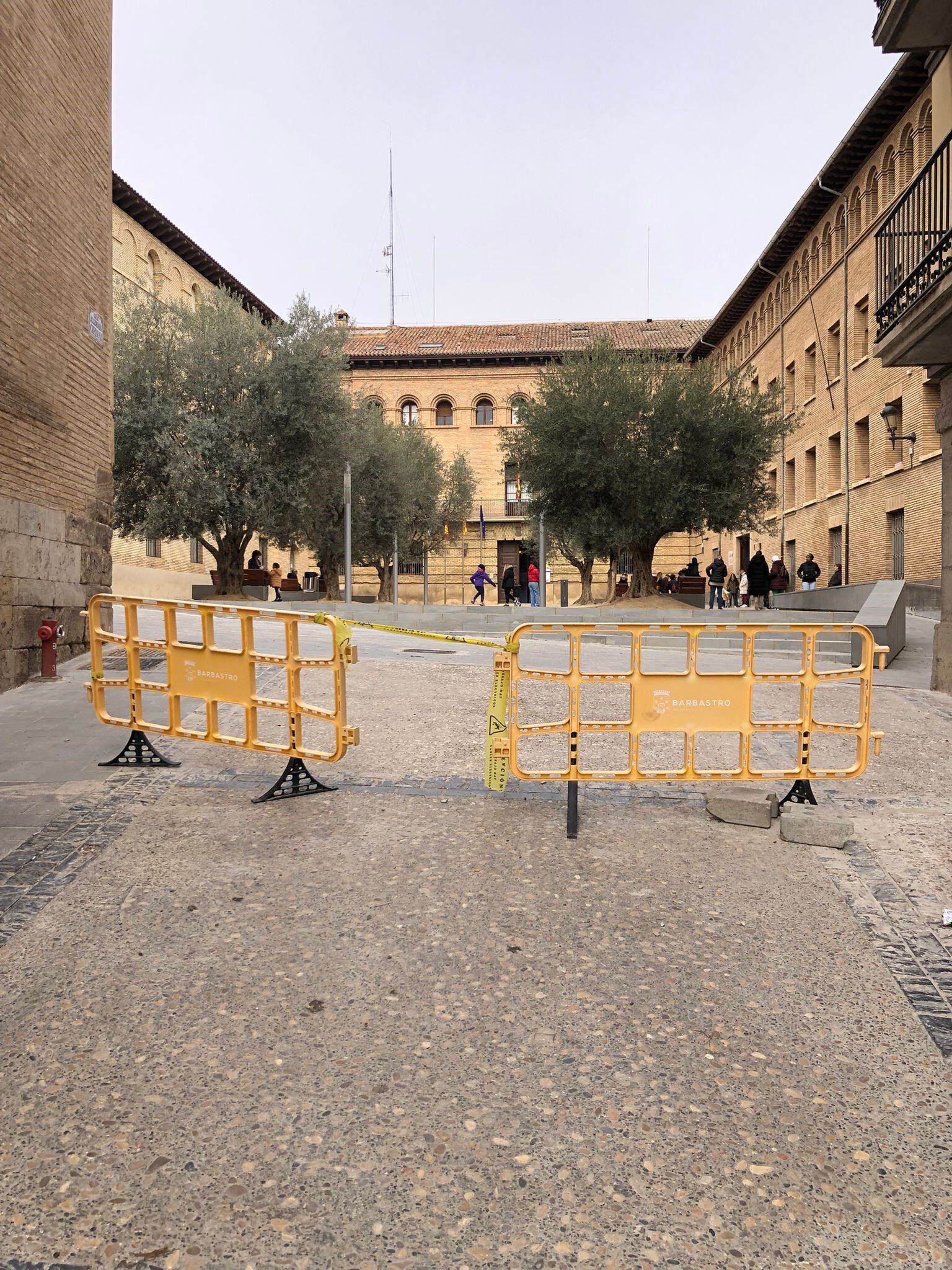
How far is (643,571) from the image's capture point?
2527 cm

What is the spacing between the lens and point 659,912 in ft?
12.9

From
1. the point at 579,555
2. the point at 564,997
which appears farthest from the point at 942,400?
the point at 579,555

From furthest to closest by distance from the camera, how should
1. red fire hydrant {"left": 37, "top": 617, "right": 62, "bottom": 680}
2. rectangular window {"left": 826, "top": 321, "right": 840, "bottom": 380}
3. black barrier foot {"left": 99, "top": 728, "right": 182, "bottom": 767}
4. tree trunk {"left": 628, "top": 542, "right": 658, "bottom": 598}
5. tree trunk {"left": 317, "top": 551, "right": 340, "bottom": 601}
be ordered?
tree trunk {"left": 317, "top": 551, "right": 340, "bottom": 601} < rectangular window {"left": 826, "top": 321, "right": 840, "bottom": 380} < tree trunk {"left": 628, "top": 542, "right": 658, "bottom": 598} < red fire hydrant {"left": 37, "top": 617, "right": 62, "bottom": 680} < black barrier foot {"left": 99, "top": 728, "right": 182, "bottom": 767}

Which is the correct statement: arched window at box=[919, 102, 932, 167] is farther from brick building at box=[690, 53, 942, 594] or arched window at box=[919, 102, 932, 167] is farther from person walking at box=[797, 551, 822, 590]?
person walking at box=[797, 551, 822, 590]

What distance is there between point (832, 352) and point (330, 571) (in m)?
18.5

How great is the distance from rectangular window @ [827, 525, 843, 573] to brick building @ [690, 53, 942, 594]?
0.04 m

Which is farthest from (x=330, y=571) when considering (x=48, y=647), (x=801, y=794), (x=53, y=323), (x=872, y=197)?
(x=801, y=794)

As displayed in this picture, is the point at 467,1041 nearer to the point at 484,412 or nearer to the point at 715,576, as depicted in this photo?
the point at 715,576

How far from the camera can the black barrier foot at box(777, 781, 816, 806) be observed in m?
5.63

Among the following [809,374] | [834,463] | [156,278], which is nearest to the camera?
[834,463]

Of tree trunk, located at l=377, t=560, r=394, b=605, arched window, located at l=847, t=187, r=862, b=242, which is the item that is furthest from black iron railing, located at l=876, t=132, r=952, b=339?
tree trunk, located at l=377, t=560, r=394, b=605

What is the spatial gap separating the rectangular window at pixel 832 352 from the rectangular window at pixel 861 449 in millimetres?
2573

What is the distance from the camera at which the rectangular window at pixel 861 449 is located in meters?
27.0

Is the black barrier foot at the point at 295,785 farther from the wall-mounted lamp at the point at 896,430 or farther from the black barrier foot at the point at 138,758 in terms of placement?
the wall-mounted lamp at the point at 896,430
